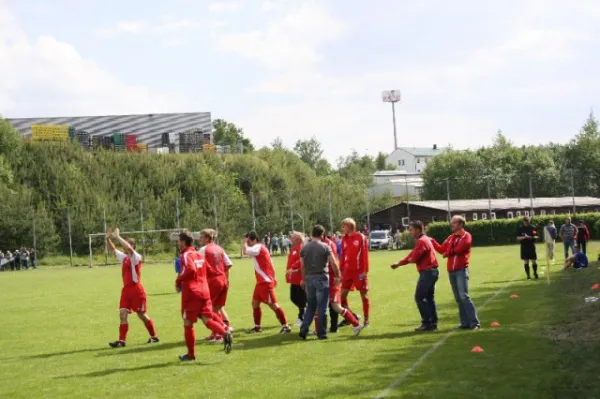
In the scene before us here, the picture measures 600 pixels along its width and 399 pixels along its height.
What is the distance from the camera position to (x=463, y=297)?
15203 mm

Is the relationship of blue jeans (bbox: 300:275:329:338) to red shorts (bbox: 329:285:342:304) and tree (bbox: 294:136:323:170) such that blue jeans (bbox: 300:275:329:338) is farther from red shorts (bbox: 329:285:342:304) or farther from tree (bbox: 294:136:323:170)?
tree (bbox: 294:136:323:170)

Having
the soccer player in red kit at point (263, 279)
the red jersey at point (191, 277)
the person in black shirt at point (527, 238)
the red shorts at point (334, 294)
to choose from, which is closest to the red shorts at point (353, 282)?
the red shorts at point (334, 294)

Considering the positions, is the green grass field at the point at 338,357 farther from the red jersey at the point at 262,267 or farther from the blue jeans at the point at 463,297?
the red jersey at the point at 262,267

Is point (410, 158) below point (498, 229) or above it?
above

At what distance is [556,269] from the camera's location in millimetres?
29688

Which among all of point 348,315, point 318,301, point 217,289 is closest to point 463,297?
point 348,315

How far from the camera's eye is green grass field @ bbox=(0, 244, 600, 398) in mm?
10703

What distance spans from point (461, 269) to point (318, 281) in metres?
2.57

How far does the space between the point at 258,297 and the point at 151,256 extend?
51556 millimetres

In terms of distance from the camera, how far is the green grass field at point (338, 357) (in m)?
10.7

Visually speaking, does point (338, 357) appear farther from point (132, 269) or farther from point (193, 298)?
point (132, 269)

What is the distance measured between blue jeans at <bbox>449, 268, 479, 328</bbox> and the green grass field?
0.32 meters

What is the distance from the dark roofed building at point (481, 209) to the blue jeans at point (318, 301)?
5524 cm

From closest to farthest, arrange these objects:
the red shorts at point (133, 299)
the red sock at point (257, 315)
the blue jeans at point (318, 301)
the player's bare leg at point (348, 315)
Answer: the blue jeans at point (318, 301)
the player's bare leg at point (348, 315)
the red shorts at point (133, 299)
the red sock at point (257, 315)
